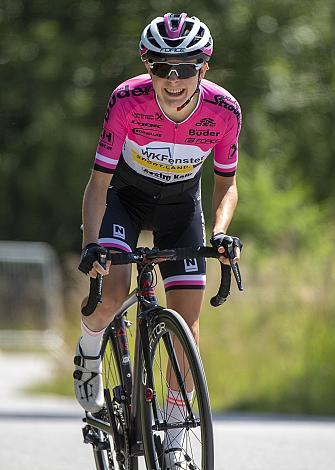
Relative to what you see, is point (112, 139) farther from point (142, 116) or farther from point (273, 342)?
point (273, 342)

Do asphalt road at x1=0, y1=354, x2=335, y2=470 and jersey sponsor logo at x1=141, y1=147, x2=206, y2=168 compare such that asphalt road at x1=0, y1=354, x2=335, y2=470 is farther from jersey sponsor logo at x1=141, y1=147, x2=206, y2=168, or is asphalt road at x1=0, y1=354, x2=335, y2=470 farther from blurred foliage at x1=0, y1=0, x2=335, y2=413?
blurred foliage at x1=0, y1=0, x2=335, y2=413

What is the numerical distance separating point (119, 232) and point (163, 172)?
35 centimetres

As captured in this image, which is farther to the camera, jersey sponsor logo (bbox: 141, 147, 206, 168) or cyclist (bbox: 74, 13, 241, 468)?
jersey sponsor logo (bbox: 141, 147, 206, 168)

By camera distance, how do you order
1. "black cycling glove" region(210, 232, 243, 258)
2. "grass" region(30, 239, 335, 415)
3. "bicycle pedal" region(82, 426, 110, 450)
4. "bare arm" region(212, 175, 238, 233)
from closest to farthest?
"black cycling glove" region(210, 232, 243, 258), "bare arm" region(212, 175, 238, 233), "bicycle pedal" region(82, 426, 110, 450), "grass" region(30, 239, 335, 415)

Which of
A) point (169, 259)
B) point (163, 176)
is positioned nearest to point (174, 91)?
point (163, 176)

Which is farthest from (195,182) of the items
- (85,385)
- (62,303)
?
(62,303)

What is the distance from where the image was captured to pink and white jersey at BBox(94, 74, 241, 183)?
6.31m

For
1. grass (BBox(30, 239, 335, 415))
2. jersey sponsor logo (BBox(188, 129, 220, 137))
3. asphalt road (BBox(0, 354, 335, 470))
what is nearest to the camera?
jersey sponsor logo (BBox(188, 129, 220, 137))

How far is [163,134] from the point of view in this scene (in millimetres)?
6398

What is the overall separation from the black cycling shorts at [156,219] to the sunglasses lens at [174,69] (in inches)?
29.1

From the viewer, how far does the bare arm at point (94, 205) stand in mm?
6148

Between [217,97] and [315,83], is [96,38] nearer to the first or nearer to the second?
[315,83]

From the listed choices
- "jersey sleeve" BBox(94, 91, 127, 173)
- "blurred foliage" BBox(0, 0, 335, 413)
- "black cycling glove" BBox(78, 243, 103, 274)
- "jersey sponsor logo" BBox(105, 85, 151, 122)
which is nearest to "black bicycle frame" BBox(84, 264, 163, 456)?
"black cycling glove" BBox(78, 243, 103, 274)

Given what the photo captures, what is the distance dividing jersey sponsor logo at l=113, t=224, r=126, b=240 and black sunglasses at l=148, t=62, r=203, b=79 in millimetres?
812
